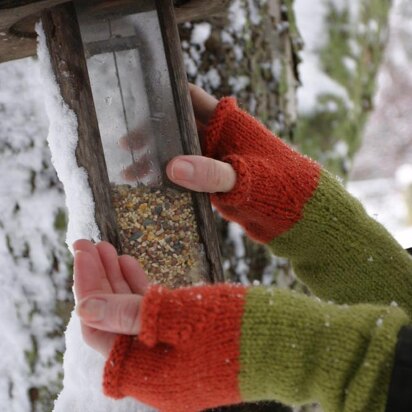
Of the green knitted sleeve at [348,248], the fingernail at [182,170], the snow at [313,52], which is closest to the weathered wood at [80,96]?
the fingernail at [182,170]

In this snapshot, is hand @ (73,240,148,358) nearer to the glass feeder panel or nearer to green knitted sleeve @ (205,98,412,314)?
the glass feeder panel

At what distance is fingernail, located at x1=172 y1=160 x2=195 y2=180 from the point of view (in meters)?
1.04

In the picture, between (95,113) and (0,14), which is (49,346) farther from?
(0,14)

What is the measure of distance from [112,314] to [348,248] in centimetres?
60

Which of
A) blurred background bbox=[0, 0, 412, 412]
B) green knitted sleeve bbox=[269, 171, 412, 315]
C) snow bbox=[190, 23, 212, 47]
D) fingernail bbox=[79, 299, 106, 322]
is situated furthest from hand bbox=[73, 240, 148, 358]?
snow bbox=[190, 23, 212, 47]

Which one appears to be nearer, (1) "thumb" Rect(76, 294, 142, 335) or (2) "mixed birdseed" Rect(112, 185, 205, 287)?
(1) "thumb" Rect(76, 294, 142, 335)

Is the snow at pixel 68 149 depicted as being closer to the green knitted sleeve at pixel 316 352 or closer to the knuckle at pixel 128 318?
the knuckle at pixel 128 318

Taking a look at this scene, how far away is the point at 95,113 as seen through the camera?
41.3 inches

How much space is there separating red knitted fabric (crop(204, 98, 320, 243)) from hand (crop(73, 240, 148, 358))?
0.26 m

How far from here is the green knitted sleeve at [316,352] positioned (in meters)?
0.89

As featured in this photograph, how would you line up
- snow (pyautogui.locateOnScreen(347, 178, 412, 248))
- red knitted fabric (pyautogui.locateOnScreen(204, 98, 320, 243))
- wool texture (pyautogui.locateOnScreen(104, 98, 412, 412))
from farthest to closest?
snow (pyautogui.locateOnScreen(347, 178, 412, 248)), red knitted fabric (pyautogui.locateOnScreen(204, 98, 320, 243)), wool texture (pyautogui.locateOnScreen(104, 98, 412, 412))

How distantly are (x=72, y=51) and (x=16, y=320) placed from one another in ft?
3.40

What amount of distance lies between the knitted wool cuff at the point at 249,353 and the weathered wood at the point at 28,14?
53 centimetres

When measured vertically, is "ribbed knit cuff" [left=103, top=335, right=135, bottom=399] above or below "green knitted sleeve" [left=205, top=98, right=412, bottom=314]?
below
